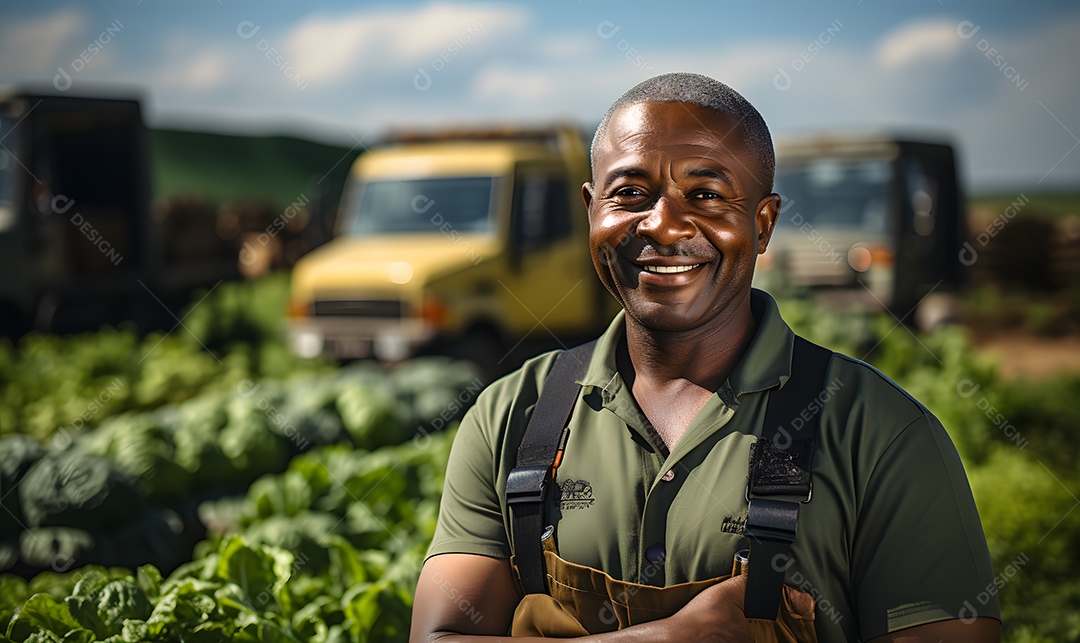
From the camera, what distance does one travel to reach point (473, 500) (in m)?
1.86

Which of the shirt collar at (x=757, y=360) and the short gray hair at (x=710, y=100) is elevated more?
the short gray hair at (x=710, y=100)

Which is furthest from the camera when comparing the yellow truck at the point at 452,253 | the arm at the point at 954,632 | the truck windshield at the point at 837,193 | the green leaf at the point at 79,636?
the truck windshield at the point at 837,193

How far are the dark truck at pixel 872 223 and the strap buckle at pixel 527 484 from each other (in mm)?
9420

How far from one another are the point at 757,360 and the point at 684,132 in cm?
44

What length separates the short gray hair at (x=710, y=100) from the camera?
1.74m

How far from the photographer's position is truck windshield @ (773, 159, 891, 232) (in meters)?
11.6

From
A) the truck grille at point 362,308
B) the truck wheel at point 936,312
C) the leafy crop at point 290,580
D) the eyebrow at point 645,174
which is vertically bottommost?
the truck wheel at point 936,312

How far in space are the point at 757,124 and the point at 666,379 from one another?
0.51m

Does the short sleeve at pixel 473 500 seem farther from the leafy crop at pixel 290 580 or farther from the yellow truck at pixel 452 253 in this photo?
the yellow truck at pixel 452 253

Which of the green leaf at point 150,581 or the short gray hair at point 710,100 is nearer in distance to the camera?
the short gray hair at point 710,100

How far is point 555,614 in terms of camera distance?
175cm

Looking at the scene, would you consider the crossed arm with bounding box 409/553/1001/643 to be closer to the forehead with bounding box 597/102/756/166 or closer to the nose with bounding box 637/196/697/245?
the nose with bounding box 637/196/697/245

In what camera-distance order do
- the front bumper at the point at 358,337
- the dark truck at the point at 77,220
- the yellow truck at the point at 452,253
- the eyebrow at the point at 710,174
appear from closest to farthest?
the eyebrow at the point at 710,174, the front bumper at the point at 358,337, the yellow truck at the point at 452,253, the dark truck at the point at 77,220

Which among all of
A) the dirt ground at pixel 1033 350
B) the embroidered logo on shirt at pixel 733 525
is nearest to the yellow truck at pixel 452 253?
the embroidered logo on shirt at pixel 733 525
